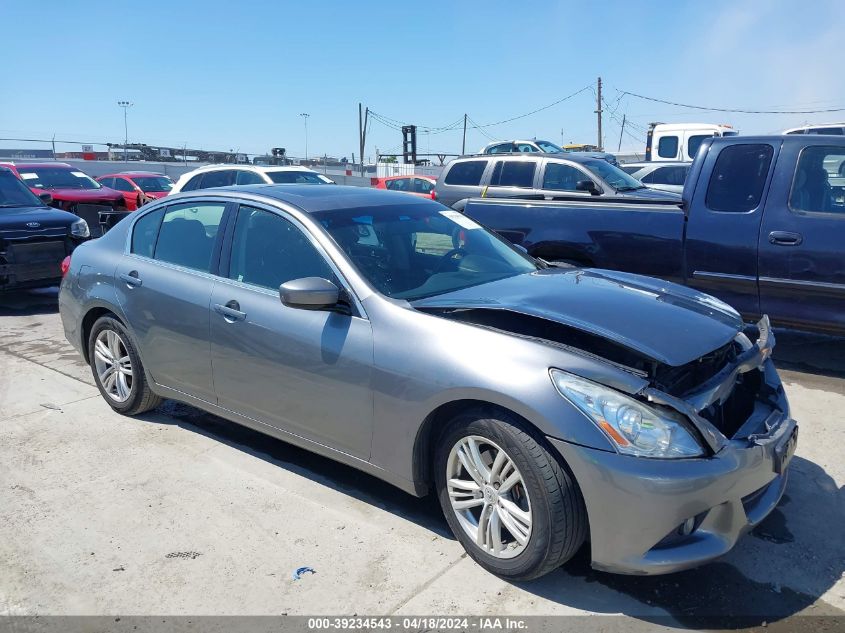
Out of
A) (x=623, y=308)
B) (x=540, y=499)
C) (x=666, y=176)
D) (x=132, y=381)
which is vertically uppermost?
(x=666, y=176)

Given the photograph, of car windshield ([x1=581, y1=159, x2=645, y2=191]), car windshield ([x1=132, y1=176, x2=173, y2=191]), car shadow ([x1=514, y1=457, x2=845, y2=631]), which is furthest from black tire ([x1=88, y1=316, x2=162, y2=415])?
car windshield ([x1=132, y1=176, x2=173, y2=191])

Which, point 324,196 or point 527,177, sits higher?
point 527,177

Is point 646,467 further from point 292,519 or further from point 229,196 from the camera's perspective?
point 229,196

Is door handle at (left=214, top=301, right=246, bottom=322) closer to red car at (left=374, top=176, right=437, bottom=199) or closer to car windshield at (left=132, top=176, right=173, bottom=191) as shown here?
car windshield at (left=132, top=176, right=173, bottom=191)

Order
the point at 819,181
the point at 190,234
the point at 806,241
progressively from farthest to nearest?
the point at 819,181, the point at 806,241, the point at 190,234

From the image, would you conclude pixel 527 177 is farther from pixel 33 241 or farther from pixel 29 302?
pixel 29 302

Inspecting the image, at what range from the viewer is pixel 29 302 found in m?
9.41

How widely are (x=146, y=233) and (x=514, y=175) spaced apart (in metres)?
6.85

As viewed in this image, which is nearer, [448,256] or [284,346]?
[284,346]

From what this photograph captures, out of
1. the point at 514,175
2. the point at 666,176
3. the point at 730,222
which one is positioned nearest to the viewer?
the point at 730,222

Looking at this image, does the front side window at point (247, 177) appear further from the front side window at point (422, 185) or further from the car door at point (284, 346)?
the front side window at point (422, 185)

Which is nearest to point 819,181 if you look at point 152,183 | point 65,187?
point 65,187

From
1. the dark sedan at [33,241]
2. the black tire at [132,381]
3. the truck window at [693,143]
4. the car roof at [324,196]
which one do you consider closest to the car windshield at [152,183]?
the dark sedan at [33,241]

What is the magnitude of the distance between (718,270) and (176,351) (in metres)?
4.17
